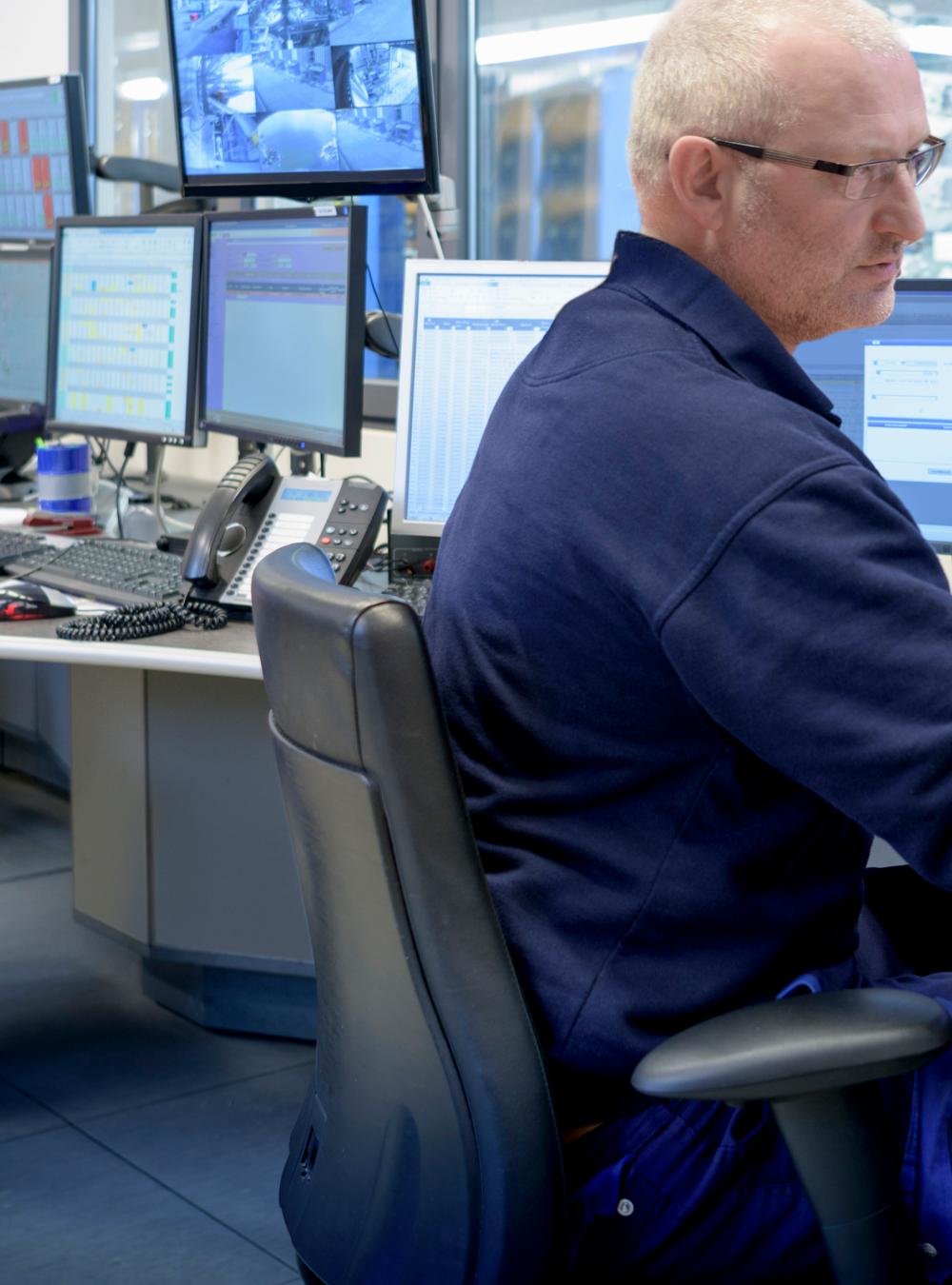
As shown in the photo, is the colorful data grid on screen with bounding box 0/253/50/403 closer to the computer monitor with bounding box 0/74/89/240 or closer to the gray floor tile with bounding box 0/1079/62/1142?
the computer monitor with bounding box 0/74/89/240

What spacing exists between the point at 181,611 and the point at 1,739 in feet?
6.65

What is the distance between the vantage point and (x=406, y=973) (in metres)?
0.93

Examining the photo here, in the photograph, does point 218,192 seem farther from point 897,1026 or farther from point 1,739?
point 897,1026

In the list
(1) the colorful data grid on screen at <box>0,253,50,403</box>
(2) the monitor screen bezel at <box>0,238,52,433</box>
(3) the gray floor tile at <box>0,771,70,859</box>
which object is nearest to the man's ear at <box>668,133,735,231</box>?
(2) the monitor screen bezel at <box>0,238,52,433</box>

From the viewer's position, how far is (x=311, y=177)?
2.47 m

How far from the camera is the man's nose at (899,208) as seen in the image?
1.10m

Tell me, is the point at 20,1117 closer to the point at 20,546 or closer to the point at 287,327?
the point at 20,546

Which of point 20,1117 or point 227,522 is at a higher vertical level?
point 227,522

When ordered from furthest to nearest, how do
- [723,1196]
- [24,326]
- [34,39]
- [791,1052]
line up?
[34,39] → [24,326] → [723,1196] → [791,1052]

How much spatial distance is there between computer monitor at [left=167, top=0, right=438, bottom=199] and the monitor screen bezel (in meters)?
0.59

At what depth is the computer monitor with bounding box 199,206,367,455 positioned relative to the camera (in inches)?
87.3

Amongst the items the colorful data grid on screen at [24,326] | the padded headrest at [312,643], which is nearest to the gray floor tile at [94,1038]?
the colorful data grid on screen at [24,326]

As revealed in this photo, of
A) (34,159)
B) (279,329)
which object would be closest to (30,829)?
(34,159)

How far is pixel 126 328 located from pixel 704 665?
78.5 inches
